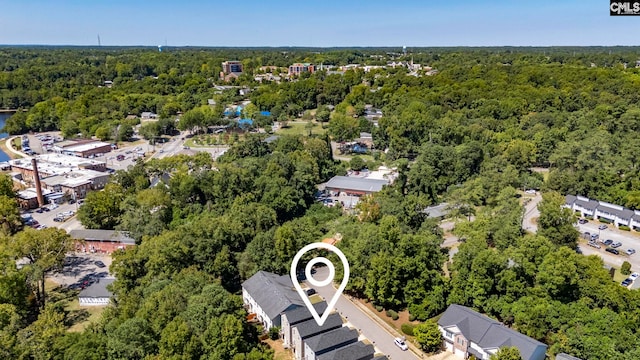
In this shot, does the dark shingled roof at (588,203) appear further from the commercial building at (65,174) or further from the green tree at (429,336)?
the commercial building at (65,174)

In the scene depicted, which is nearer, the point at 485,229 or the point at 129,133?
the point at 485,229

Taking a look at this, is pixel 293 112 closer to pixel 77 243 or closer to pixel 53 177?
pixel 53 177

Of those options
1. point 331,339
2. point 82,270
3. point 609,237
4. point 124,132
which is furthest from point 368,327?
point 124,132


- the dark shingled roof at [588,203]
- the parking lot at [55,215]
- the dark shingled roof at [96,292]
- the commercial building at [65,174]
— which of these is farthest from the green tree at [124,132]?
the dark shingled roof at [588,203]

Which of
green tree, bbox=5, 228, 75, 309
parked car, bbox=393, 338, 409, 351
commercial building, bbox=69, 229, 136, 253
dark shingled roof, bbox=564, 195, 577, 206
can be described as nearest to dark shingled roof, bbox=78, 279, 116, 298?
green tree, bbox=5, 228, 75, 309

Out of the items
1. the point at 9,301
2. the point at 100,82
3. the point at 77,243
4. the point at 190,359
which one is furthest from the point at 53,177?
the point at 100,82

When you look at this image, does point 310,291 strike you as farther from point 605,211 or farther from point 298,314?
point 605,211
